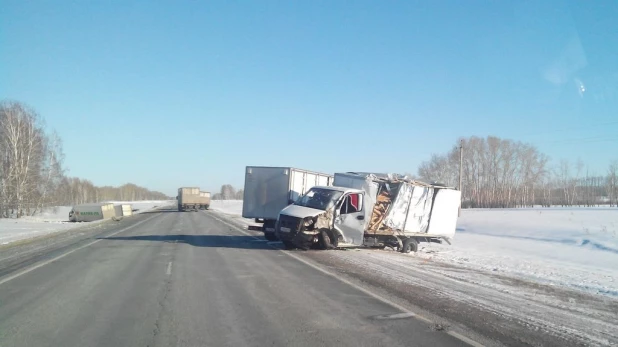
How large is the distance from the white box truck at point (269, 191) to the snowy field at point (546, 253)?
5.00m

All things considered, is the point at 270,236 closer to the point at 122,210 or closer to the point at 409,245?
the point at 409,245

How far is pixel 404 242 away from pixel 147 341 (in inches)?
571

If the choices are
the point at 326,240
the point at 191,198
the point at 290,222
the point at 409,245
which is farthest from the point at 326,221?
the point at 191,198

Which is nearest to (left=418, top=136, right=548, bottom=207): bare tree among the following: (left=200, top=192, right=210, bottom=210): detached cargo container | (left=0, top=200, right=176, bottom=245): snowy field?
(left=200, top=192, right=210, bottom=210): detached cargo container

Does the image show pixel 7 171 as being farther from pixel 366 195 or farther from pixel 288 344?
pixel 288 344

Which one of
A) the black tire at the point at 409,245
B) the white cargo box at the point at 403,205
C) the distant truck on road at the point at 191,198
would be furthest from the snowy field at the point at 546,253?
the distant truck on road at the point at 191,198

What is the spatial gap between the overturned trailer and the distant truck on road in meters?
53.1

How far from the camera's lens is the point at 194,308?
7.29 meters

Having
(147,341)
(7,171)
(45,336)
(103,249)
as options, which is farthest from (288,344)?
(7,171)

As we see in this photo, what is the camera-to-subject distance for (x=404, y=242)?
18625 millimetres

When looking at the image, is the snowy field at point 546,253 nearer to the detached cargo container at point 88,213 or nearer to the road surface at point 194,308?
the road surface at point 194,308

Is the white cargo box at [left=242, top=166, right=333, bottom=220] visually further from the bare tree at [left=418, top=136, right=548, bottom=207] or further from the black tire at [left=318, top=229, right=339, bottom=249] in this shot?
the bare tree at [left=418, top=136, right=548, bottom=207]

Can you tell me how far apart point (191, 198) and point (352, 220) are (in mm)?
56076

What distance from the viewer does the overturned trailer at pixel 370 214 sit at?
16531mm
